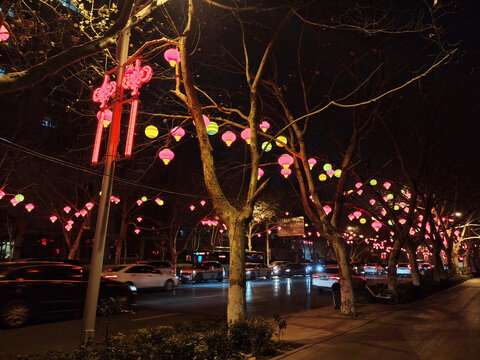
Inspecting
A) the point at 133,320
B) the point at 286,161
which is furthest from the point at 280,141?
the point at 133,320

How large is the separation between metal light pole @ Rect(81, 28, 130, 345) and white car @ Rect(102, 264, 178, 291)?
38.7ft

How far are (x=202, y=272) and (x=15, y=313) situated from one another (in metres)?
19.0

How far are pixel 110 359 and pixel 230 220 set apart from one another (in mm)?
3612

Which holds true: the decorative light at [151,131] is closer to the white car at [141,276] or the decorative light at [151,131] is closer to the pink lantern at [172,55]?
the pink lantern at [172,55]

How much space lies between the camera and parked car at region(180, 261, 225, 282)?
26.7m

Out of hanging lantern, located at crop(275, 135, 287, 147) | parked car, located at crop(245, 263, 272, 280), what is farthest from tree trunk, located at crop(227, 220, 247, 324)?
parked car, located at crop(245, 263, 272, 280)

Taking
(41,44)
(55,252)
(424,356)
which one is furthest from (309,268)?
(41,44)

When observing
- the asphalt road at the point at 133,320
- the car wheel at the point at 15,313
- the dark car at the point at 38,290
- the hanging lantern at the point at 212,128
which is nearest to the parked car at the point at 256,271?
the asphalt road at the point at 133,320

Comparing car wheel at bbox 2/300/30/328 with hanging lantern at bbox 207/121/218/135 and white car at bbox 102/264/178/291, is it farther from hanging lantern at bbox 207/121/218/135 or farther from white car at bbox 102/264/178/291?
white car at bbox 102/264/178/291

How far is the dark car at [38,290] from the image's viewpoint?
9.04 metres

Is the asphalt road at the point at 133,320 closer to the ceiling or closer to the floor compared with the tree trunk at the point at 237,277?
closer to the floor

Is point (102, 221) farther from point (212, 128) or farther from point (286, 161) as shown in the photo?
point (286, 161)

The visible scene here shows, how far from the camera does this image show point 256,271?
3372cm

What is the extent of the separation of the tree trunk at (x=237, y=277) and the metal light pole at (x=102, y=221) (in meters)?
2.61
